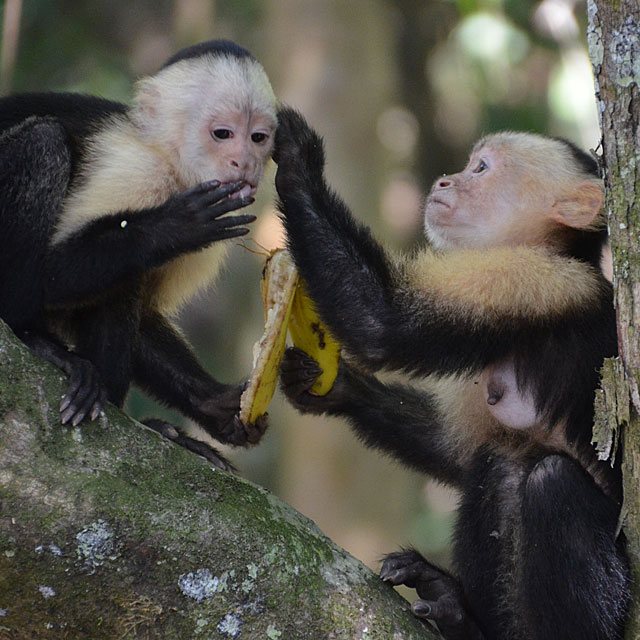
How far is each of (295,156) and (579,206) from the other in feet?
4.04

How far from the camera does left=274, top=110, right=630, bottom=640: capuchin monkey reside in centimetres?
341

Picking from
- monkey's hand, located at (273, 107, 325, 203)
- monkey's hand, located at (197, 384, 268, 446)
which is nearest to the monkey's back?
monkey's hand, located at (273, 107, 325, 203)

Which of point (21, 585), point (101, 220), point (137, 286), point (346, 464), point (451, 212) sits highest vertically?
point (451, 212)

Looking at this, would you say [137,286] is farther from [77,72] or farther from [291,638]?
[77,72]

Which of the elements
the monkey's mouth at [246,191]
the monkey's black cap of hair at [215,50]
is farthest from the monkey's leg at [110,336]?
the monkey's black cap of hair at [215,50]

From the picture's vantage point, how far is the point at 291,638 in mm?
2938

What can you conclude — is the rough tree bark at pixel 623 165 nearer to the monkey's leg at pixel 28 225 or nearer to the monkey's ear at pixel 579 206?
the monkey's ear at pixel 579 206

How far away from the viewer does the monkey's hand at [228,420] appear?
4.34 m

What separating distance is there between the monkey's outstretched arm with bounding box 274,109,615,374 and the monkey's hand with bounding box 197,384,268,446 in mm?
828

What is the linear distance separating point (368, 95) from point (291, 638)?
6717 mm

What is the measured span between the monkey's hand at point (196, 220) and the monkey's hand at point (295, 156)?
240 millimetres

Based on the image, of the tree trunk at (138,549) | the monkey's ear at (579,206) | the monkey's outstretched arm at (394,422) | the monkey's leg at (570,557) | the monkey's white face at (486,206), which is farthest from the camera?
the monkey's outstretched arm at (394,422)

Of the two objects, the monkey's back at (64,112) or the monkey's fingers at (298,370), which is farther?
the monkey's fingers at (298,370)

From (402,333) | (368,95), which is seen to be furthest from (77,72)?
(402,333)
